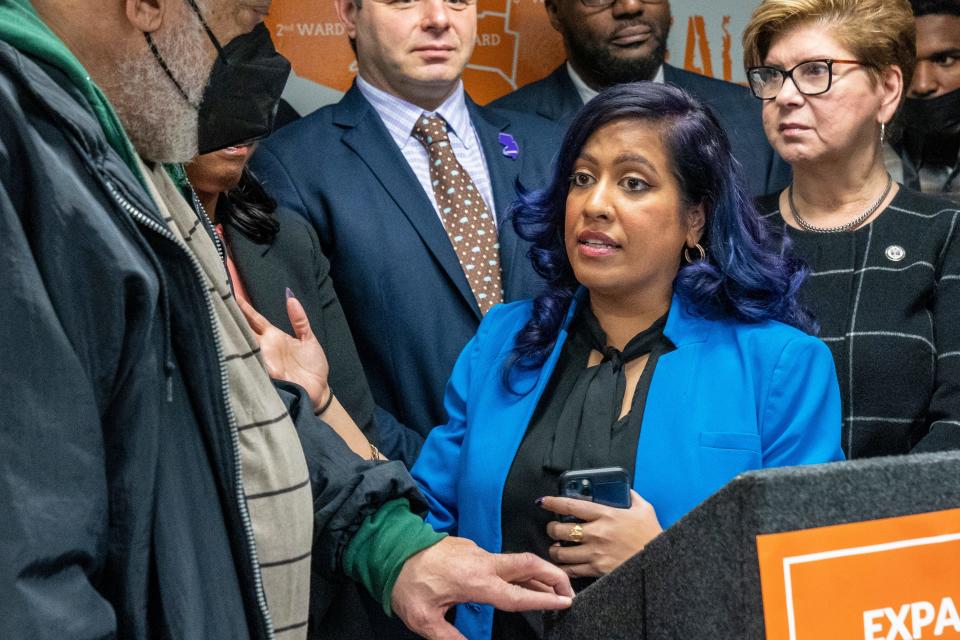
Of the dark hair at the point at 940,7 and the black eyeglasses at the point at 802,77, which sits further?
the dark hair at the point at 940,7

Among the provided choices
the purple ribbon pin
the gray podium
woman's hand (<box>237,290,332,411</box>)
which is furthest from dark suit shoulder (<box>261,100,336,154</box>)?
the gray podium

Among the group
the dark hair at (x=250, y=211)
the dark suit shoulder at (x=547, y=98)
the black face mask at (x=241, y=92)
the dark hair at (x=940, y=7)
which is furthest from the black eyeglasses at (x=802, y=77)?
the black face mask at (x=241, y=92)

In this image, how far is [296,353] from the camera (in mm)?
2041

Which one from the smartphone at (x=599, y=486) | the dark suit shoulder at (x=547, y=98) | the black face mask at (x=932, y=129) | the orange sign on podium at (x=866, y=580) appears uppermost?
the dark suit shoulder at (x=547, y=98)

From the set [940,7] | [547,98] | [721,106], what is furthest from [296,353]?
[940,7]

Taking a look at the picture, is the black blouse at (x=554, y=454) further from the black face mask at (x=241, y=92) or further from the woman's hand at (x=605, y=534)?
the black face mask at (x=241, y=92)

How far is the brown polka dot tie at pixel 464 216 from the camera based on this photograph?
261 centimetres

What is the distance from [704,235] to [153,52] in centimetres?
106

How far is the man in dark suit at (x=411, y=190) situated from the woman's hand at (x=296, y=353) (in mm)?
457

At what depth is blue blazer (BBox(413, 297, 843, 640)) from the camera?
1.81 metres

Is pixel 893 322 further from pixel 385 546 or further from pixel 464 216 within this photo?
pixel 385 546

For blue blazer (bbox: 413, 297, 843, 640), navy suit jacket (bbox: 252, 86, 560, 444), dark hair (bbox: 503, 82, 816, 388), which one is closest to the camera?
blue blazer (bbox: 413, 297, 843, 640)

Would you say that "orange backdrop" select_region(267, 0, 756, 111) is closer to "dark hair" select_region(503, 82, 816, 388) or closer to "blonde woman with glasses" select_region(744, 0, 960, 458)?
"blonde woman with glasses" select_region(744, 0, 960, 458)

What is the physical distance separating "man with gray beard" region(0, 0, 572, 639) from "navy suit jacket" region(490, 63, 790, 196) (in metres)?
1.57
